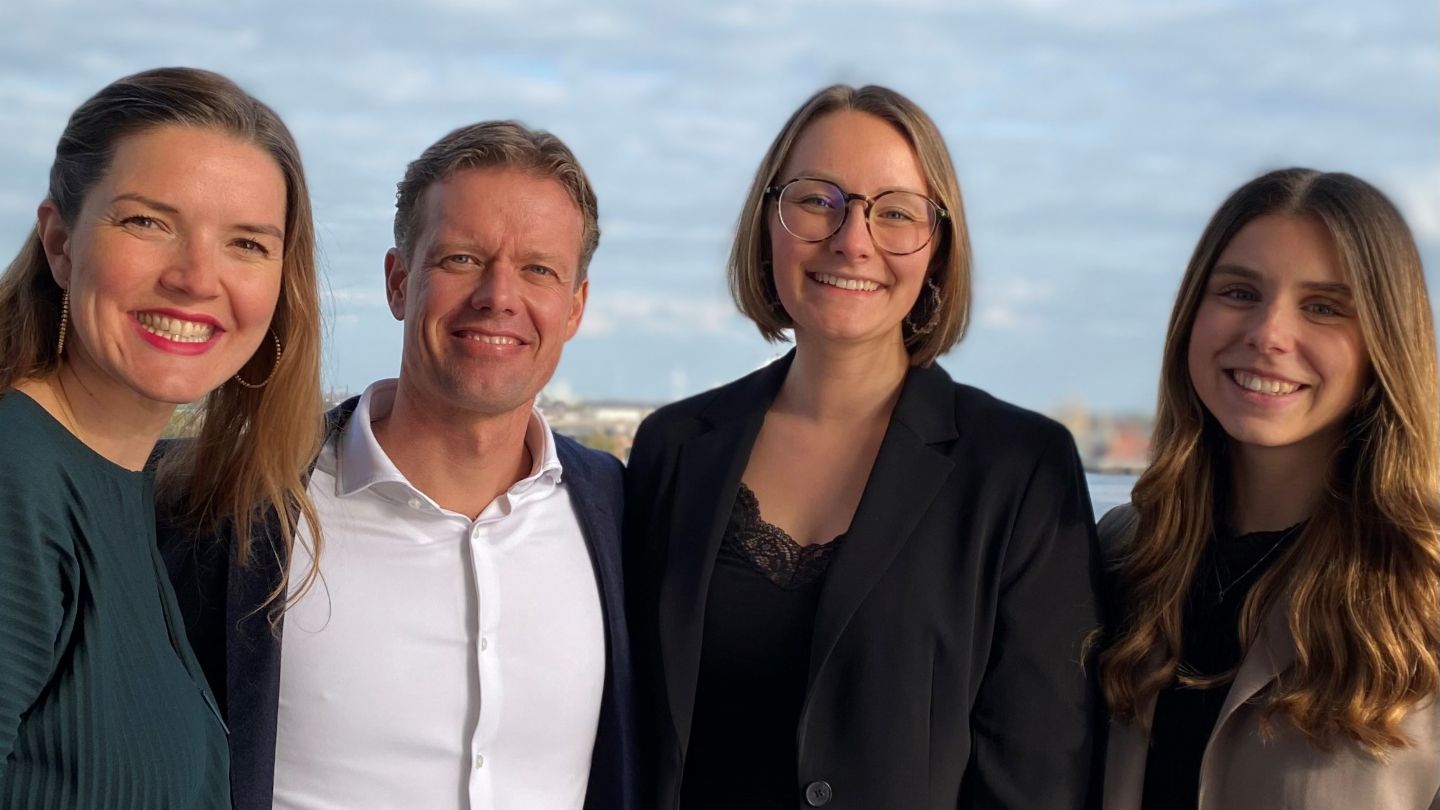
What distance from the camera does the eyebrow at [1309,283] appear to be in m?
2.53

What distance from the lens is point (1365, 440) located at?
257cm

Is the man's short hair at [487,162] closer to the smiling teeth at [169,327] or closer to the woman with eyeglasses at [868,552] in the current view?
the woman with eyeglasses at [868,552]

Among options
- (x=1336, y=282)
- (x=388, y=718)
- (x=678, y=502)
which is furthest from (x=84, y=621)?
(x=1336, y=282)

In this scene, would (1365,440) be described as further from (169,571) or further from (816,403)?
(169,571)

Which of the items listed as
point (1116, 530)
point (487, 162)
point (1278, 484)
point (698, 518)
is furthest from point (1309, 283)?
point (487, 162)

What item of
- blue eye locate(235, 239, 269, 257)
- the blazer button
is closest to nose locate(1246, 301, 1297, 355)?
the blazer button

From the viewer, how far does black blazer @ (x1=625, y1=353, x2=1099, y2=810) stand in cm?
260

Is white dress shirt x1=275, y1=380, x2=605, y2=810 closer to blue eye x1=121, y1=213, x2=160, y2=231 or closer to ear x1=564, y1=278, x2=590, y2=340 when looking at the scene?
ear x1=564, y1=278, x2=590, y2=340

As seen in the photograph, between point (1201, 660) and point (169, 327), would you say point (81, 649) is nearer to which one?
point (169, 327)

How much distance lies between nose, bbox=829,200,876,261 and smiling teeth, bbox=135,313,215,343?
123 centimetres

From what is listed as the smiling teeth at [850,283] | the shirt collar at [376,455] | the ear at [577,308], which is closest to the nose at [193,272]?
the shirt collar at [376,455]

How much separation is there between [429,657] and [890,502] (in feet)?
3.08

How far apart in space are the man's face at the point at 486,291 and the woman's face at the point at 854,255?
495 mm

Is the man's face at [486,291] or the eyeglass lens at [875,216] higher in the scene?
the eyeglass lens at [875,216]
